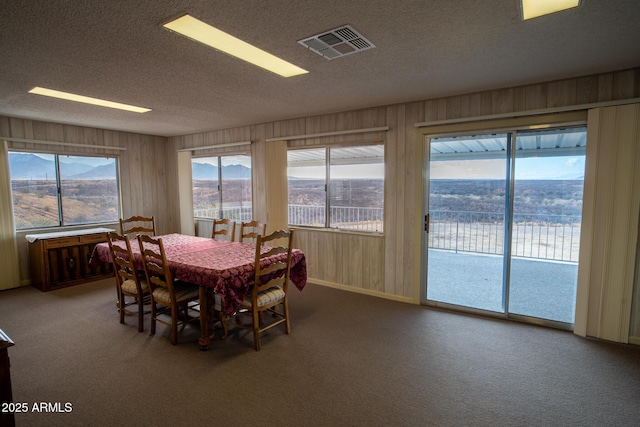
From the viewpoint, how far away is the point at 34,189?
187 inches

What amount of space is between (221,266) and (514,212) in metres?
3.04

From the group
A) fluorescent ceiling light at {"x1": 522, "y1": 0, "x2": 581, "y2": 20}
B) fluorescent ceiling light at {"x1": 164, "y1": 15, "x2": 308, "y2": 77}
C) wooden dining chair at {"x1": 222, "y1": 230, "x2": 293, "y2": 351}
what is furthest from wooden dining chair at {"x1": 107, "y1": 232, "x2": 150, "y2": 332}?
fluorescent ceiling light at {"x1": 522, "y1": 0, "x2": 581, "y2": 20}

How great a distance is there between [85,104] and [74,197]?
2.19 meters

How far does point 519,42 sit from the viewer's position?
2.18m

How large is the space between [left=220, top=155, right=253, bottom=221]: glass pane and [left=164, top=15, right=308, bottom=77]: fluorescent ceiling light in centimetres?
278

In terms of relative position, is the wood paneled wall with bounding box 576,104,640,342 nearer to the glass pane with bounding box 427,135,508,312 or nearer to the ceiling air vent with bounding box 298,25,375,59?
the glass pane with bounding box 427,135,508,312

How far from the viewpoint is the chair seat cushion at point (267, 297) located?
2795 millimetres

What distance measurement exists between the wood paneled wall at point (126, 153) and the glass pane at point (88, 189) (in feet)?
0.50

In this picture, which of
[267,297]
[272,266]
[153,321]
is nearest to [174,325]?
[153,321]

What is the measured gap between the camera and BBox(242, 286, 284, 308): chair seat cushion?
9.17 ft

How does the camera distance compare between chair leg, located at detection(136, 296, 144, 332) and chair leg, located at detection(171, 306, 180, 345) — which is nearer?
chair leg, located at detection(171, 306, 180, 345)

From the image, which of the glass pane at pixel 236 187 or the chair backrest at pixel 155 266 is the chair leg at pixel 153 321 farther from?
the glass pane at pixel 236 187

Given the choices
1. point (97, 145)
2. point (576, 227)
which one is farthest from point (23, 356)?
point (576, 227)

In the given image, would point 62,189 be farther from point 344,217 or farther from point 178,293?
point 344,217
